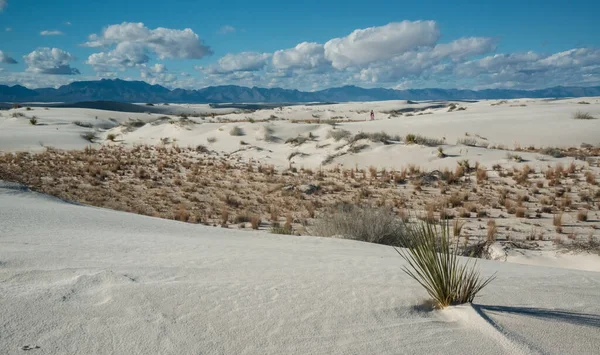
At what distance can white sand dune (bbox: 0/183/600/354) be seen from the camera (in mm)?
2383

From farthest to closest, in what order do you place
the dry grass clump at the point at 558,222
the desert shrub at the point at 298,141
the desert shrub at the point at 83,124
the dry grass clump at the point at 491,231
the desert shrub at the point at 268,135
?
the desert shrub at the point at 83,124
the desert shrub at the point at 268,135
the desert shrub at the point at 298,141
the dry grass clump at the point at 558,222
the dry grass clump at the point at 491,231

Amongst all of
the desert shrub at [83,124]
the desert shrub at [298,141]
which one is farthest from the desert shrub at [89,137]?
the desert shrub at [298,141]

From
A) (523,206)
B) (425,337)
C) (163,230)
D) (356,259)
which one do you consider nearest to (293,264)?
(356,259)

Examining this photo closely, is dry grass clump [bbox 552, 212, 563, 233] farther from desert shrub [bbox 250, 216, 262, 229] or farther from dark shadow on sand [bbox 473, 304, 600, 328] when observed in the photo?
dark shadow on sand [bbox 473, 304, 600, 328]

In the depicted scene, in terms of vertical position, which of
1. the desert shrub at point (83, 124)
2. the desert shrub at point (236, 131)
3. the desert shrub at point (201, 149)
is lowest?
the desert shrub at point (201, 149)

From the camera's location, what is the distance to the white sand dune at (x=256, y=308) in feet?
7.82

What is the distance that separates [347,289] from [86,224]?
4.43m

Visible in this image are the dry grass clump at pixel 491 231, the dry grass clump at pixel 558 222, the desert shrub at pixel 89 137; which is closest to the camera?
the dry grass clump at pixel 491 231

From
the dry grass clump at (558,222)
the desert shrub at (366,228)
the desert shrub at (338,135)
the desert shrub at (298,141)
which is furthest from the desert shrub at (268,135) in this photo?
the desert shrub at (366,228)

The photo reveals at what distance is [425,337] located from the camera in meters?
2.57

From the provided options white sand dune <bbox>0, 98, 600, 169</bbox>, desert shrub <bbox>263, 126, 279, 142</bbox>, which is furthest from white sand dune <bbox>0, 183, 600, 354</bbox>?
desert shrub <bbox>263, 126, 279, 142</bbox>

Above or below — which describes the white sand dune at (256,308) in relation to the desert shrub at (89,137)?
above

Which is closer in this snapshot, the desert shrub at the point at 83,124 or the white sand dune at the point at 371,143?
the white sand dune at the point at 371,143

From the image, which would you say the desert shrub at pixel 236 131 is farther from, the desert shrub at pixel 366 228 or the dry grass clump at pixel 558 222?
the dry grass clump at pixel 558 222
